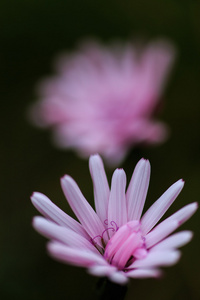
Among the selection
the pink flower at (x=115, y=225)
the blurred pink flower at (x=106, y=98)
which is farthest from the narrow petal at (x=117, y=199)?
the blurred pink flower at (x=106, y=98)

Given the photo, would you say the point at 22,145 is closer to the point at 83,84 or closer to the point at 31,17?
the point at 83,84

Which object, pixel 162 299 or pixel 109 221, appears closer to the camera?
pixel 109 221

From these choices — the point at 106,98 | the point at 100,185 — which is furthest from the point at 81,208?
the point at 106,98

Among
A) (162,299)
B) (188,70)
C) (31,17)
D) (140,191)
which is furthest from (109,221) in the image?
(31,17)

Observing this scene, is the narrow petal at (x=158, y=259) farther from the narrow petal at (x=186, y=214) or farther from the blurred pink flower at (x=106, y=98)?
the blurred pink flower at (x=106, y=98)

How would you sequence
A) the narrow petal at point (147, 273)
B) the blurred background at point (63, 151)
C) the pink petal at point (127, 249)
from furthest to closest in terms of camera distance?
the blurred background at point (63, 151), the pink petal at point (127, 249), the narrow petal at point (147, 273)

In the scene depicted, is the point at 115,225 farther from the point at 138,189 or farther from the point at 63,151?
the point at 63,151
